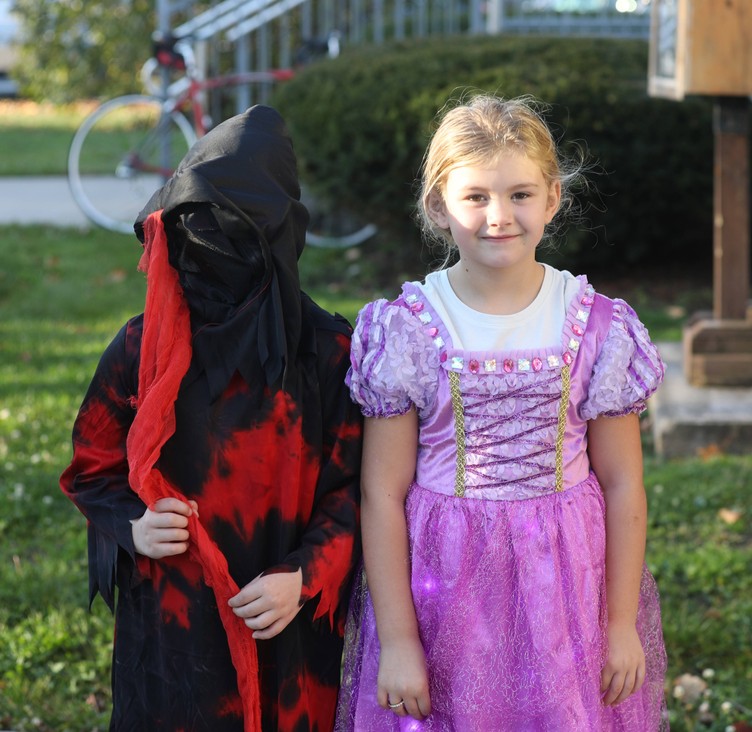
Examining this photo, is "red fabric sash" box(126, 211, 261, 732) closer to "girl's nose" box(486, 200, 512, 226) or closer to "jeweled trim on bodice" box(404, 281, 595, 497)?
"jeweled trim on bodice" box(404, 281, 595, 497)

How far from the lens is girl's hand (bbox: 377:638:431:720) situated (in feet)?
7.00

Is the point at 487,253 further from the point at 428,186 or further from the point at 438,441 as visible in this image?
the point at 438,441

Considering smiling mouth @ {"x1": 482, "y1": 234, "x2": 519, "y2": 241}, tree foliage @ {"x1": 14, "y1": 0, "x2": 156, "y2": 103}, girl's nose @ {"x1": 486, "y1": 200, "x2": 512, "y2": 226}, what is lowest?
smiling mouth @ {"x1": 482, "y1": 234, "x2": 519, "y2": 241}

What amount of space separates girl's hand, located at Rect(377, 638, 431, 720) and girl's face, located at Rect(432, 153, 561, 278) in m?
0.71

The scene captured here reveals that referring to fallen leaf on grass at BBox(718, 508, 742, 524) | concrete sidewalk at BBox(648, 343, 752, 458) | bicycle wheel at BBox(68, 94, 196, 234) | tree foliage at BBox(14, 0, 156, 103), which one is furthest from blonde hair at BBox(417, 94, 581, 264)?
tree foliage at BBox(14, 0, 156, 103)

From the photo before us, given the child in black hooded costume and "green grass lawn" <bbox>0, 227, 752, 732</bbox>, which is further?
"green grass lawn" <bbox>0, 227, 752, 732</bbox>

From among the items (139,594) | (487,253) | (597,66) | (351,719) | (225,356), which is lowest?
(351,719)

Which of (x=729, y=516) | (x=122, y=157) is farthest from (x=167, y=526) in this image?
(x=122, y=157)

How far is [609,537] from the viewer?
2.19 m

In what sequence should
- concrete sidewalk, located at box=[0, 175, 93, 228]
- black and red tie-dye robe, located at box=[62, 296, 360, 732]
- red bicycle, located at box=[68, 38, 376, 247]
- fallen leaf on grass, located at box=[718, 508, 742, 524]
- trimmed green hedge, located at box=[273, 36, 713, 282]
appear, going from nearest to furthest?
black and red tie-dye robe, located at box=[62, 296, 360, 732]
fallen leaf on grass, located at box=[718, 508, 742, 524]
trimmed green hedge, located at box=[273, 36, 713, 282]
red bicycle, located at box=[68, 38, 376, 247]
concrete sidewalk, located at box=[0, 175, 93, 228]

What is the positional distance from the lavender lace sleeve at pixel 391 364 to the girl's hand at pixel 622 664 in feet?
1.80

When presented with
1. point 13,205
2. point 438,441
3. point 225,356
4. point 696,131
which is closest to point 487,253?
point 438,441

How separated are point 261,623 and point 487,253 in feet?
2.51

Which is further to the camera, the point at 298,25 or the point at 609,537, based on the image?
the point at 298,25
